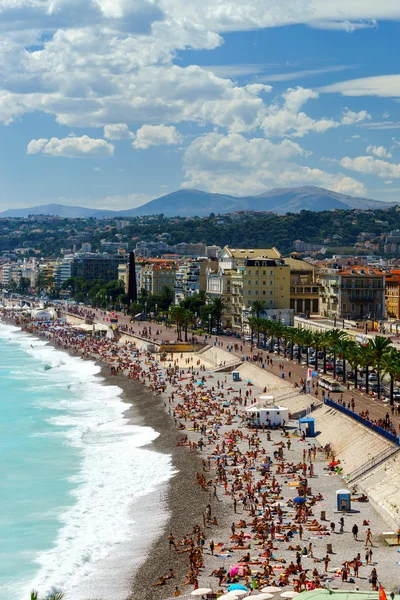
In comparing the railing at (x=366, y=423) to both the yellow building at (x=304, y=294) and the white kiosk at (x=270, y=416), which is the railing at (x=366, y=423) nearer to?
the white kiosk at (x=270, y=416)

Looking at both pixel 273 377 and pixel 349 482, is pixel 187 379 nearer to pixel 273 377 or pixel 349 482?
pixel 273 377

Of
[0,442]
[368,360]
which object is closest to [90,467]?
[0,442]

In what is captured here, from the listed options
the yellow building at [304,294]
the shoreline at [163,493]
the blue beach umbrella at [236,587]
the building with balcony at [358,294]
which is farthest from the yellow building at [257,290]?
the blue beach umbrella at [236,587]

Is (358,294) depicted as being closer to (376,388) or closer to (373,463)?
(376,388)

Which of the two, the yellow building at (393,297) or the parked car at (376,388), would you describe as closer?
the parked car at (376,388)

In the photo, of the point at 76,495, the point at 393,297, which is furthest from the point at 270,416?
the point at 393,297
